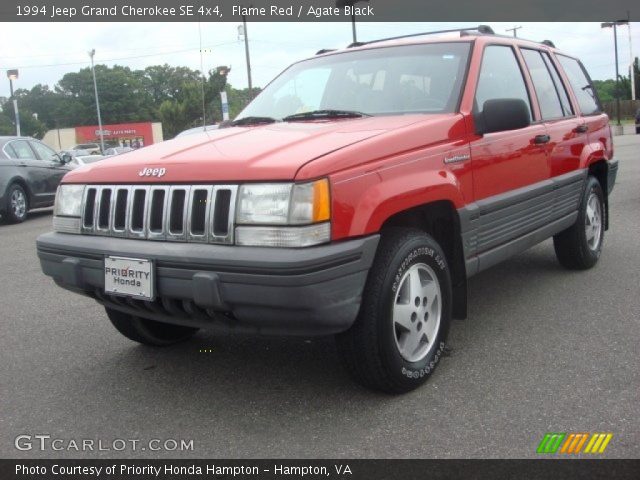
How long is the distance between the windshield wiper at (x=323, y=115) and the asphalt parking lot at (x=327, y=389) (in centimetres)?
137

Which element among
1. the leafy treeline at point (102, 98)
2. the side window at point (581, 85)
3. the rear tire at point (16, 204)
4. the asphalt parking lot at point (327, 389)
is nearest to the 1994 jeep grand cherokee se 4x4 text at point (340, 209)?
the asphalt parking lot at point (327, 389)

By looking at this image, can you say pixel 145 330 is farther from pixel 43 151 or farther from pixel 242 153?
pixel 43 151

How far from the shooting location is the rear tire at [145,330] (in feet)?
12.8

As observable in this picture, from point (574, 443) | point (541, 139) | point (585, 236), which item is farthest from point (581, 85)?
point (574, 443)

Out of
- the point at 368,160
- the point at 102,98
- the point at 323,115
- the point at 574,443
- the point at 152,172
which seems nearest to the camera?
the point at 574,443

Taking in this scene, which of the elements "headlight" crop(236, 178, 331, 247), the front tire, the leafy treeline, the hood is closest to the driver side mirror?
the hood

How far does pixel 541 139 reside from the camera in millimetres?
4469

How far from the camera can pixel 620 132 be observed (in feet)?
122

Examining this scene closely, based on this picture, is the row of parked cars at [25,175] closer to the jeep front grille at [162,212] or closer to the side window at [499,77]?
the jeep front grille at [162,212]

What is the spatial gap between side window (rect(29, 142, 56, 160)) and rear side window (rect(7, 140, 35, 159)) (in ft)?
0.57

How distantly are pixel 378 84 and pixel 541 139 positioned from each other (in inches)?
49.2

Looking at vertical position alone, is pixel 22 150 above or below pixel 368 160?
above

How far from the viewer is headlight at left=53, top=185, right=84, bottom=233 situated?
3475 mm
